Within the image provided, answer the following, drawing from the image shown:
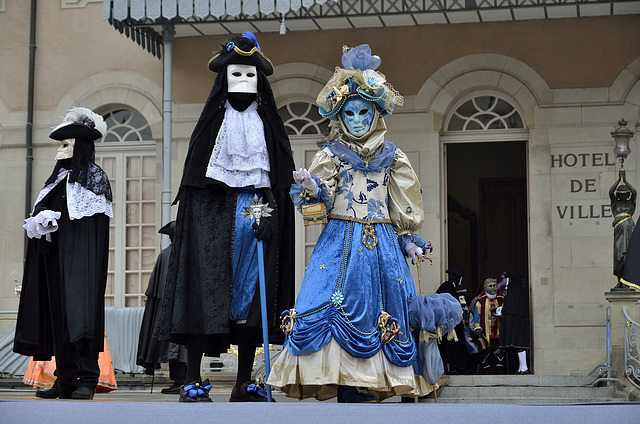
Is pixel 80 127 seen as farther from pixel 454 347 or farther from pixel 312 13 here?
pixel 454 347

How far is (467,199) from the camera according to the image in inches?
801

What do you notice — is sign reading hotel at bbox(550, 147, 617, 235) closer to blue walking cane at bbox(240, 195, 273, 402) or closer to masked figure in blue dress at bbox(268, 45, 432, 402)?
masked figure in blue dress at bbox(268, 45, 432, 402)

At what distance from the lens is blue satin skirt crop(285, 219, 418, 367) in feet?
21.5

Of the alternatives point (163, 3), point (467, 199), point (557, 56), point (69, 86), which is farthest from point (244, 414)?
point (467, 199)

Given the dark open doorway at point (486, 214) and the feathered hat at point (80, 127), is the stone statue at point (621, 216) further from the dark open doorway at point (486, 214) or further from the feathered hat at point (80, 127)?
the dark open doorway at point (486, 214)

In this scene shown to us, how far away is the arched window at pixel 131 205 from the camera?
15.1 meters

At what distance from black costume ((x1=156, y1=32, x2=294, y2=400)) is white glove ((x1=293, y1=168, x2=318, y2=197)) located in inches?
13.1

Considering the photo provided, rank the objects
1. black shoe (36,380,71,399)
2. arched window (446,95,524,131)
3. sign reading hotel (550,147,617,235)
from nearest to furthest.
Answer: black shoe (36,380,71,399) → sign reading hotel (550,147,617,235) → arched window (446,95,524,131)

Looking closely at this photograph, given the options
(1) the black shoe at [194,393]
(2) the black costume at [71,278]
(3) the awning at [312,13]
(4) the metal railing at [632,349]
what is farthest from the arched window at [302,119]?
(1) the black shoe at [194,393]

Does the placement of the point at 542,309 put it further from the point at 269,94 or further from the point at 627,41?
the point at 269,94

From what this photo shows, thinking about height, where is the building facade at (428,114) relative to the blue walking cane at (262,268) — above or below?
above

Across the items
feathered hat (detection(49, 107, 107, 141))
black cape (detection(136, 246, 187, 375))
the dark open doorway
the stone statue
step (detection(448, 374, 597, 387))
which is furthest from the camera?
the dark open doorway

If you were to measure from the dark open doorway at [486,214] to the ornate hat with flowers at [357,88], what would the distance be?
41.0 feet

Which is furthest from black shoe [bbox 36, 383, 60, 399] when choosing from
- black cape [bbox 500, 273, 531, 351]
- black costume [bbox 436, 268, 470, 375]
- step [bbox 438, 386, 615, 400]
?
black cape [bbox 500, 273, 531, 351]
